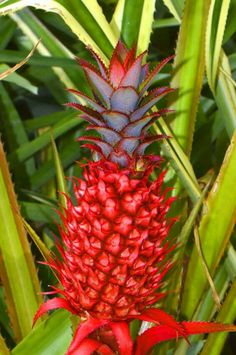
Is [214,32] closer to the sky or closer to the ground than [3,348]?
closer to the sky

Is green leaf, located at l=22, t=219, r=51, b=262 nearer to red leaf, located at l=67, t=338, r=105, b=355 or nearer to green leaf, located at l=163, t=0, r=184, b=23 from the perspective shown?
red leaf, located at l=67, t=338, r=105, b=355

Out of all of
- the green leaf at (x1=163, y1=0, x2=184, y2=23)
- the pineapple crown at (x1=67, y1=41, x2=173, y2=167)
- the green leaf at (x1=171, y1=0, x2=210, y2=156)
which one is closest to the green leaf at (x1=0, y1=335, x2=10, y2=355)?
the pineapple crown at (x1=67, y1=41, x2=173, y2=167)

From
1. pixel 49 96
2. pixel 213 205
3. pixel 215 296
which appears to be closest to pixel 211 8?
pixel 213 205

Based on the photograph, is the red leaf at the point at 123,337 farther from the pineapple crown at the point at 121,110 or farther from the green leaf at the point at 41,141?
the green leaf at the point at 41,141

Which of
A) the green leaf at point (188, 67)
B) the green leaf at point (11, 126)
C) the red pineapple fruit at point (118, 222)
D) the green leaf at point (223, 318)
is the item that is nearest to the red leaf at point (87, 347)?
the red pineapple fruit at point (118, 222)

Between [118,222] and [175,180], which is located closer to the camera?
[118,222]

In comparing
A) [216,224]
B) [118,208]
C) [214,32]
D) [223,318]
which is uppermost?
[214,32]

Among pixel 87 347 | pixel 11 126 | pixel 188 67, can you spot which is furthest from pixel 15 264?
pixel 11 126

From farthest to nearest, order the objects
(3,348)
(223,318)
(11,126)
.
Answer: (11,126)
(223,318)
(3,348)

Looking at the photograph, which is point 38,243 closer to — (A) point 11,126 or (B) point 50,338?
(B) point 50,338
